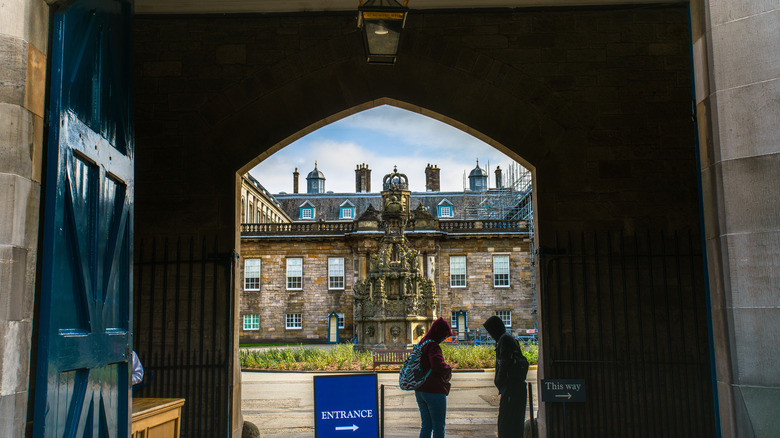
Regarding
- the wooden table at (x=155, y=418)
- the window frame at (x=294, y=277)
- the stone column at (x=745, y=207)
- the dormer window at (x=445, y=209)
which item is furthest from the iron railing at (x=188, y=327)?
the dormer window at (x=445, y=209)

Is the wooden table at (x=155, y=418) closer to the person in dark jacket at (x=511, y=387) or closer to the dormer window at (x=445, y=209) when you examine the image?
the person in dark jacket at (x=511, y=387)

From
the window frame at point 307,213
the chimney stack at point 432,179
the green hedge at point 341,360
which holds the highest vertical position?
the chimney stack at point 432,179

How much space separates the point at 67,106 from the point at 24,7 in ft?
1.43

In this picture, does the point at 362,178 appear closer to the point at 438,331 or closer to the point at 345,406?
the point at 438,331

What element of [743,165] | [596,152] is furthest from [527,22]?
[743,165]

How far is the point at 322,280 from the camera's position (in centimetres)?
3534

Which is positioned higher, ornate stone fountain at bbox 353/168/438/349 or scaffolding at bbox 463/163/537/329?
scaffolding at bbox 463/163/537/329

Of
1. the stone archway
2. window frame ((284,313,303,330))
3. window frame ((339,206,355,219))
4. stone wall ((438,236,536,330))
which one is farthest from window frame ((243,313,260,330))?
the stone archway

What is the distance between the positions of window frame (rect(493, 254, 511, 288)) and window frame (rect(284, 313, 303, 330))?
10433mm

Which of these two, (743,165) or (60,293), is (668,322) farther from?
(60,293)

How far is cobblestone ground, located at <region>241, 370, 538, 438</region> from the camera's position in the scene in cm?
782

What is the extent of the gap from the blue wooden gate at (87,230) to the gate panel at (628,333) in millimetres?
3858

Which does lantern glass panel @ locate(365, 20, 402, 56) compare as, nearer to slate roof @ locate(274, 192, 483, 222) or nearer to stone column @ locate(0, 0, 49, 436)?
stone column @ locate(0, 0, 49, 436)

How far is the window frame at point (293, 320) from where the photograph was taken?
35.3 m
